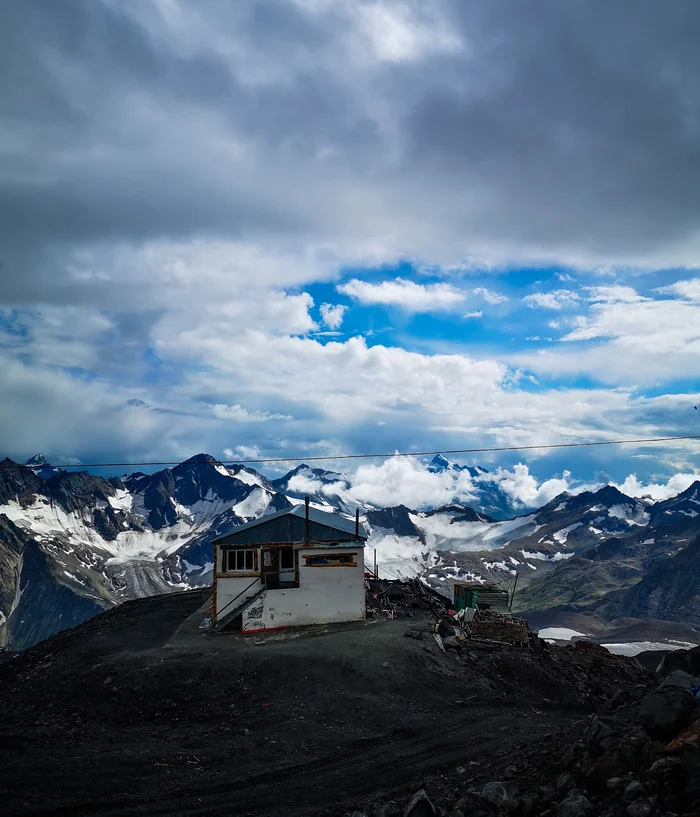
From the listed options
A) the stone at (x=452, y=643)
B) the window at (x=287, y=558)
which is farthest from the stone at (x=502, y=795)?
the window at (x=287, y=558)

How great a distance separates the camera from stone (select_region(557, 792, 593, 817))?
36.6 feet

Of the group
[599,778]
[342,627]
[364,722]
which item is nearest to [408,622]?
[342,627]

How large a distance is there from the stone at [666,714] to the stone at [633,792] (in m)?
1.91

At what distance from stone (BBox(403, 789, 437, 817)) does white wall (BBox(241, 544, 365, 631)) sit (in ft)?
72.9

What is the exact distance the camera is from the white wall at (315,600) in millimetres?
34719

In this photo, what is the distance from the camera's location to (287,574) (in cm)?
3691

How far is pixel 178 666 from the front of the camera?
1076 inches

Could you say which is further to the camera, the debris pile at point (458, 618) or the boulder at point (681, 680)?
the debris pile at point (458, 618)

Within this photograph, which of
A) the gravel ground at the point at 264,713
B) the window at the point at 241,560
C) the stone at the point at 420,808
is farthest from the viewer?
the window at the point at 241,560

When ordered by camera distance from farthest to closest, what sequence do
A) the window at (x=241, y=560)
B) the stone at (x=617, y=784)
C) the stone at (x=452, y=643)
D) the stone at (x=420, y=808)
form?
the window at (x=241, y=560) < the stone at (x=452, y=643) < the stone at (x=420, y=808) < the stone at (x=617, y=784)

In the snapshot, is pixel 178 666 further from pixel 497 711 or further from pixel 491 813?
pixel 491 813

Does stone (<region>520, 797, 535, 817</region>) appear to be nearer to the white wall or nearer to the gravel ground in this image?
the gravel ground

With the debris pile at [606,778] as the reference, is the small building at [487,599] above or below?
below

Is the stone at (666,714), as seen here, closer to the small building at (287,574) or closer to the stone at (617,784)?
the stone at (617,784)
